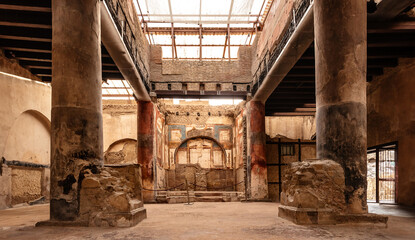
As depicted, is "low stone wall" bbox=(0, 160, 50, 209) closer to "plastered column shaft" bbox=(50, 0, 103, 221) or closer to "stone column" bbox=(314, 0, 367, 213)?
"plastered column shaft" bbox=(50, 0, 103, 221)

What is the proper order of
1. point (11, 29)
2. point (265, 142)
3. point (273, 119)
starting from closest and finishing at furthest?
point (11, 29)
point (265, 142)
point (273, 119)

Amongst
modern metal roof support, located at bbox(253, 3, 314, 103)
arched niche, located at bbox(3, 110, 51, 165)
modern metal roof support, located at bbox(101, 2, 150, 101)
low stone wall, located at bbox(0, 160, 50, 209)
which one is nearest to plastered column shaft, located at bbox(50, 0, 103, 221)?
modern metal roof support, located at bbox(101, 2, 150, 101)

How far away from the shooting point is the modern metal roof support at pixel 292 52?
748 cm

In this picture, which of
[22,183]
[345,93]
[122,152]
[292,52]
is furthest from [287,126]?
[345,93]

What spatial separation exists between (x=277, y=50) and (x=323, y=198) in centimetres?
554

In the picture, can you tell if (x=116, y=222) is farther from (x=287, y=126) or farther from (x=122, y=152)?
(x=287, y=126)

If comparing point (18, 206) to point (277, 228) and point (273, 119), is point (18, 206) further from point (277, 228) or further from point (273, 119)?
point (273, 119)

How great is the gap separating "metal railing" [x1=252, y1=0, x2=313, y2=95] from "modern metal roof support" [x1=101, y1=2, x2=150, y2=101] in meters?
4.36

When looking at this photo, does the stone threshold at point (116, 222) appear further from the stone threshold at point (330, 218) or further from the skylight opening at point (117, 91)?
the skylight opening at point (117, 91)

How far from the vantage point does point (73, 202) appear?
5.29 m

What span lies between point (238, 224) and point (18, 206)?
315 inches

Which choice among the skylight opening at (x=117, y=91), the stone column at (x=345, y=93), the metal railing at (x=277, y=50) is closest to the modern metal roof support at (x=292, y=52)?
the metal railing at (x=277, y=50)

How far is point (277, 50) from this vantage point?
32.2 feet

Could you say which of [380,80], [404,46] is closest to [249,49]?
[380,80]
